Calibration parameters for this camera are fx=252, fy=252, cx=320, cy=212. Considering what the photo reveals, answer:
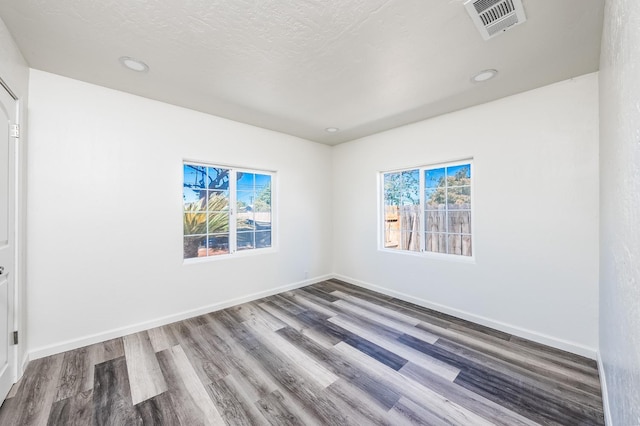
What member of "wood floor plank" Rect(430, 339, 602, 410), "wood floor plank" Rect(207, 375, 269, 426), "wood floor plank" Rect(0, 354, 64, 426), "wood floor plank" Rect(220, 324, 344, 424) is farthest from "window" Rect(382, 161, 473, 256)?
"wood floor plank" Rect(0, 354, 64, 426)

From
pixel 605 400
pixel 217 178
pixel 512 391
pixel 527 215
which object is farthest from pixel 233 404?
pixel 527 215

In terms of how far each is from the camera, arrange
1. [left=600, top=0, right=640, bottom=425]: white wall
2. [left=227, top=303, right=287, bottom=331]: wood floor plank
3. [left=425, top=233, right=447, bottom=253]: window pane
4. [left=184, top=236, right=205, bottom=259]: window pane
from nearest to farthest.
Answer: [left=600, top=0, right=640, bottom=425]: white wall < [left=227, top=303, right=287, bottom=331]: wood floor plank < [left=184, top=236, right=205, bottom=259]: window pane < [left=425, top=233, right=447, bottom=253]: window pane

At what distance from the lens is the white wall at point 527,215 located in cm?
227

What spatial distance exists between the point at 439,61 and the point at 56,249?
377 cm

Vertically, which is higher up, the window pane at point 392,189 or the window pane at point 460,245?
the window pane at point 392,189

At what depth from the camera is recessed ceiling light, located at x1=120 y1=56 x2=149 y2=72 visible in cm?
207

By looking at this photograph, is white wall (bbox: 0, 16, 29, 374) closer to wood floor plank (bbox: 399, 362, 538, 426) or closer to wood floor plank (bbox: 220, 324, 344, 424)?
wood floor plank (bbox: 220, 324, 344, 424)

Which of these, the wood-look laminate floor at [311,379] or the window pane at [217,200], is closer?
the wood-look laminate floor at [311,379]

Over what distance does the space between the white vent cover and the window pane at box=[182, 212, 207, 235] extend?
3.30 meters

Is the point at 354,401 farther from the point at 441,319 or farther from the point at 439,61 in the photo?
the point at 439,61

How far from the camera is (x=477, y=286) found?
2.93 meters

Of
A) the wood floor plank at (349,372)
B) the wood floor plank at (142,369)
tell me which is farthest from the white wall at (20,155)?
the wood floor plank at (349,372)

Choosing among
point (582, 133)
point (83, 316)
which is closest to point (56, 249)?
point (83, 316)

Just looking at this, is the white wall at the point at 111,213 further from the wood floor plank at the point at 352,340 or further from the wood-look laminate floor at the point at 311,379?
the wood floor plank at the point at 352,340
